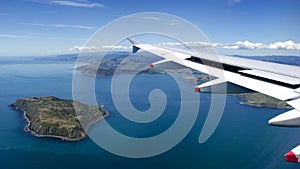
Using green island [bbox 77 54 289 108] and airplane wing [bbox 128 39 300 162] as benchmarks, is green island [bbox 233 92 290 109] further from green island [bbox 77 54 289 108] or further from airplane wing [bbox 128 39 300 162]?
airplane wing [bbox 128 39 300 162]

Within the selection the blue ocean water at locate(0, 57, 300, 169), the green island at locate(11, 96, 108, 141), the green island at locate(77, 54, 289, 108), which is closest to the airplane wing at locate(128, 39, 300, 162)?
the blue ocean water at locate(0, 57, 300, 169)

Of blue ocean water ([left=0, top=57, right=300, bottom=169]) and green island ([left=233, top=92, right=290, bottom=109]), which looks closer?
blue ocean water ([left=0, top=57, right=300, bottom=169])

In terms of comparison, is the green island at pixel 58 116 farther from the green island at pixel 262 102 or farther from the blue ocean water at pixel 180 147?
the green island at pixel 262 102

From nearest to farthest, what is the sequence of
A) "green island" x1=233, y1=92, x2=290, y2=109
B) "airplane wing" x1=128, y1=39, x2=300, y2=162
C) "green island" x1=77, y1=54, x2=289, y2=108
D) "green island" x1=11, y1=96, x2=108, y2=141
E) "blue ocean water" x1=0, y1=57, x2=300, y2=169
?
1. "airplane wing" x1=128, y1=39, x2=300, y2=162
2. "blue ocean water" x1=0, y1=57, x2=300, y2=169
3. "green island" x1=11, y1=96, x2=108, y2=141
4. "green island" x1=233, y1=92, x2=290, y2=109
5. "green island" x1=77, y1=54, x2=289, y2=108

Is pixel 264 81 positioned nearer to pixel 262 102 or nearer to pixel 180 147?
pixel 180 147

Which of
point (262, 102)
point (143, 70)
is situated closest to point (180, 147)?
point (262, 102)

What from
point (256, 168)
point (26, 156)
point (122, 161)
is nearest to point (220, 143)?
point (256, 168)

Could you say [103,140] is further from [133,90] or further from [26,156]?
[133,90]

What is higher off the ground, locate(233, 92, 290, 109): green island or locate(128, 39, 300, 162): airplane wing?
locate(128, 39, 300, 162): airplane wing
